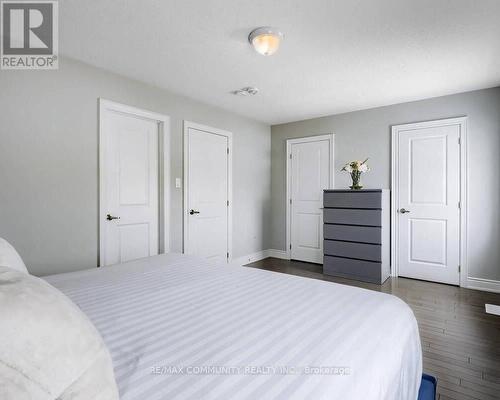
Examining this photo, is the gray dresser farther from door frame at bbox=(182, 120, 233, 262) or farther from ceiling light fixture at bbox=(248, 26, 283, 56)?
ceiling light fixture at bbox=(248, 26, 283, 56)

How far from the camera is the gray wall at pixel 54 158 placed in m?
2.22

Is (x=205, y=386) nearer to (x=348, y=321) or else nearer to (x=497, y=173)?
(x=348, y=321)

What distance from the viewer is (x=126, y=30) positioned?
214cm

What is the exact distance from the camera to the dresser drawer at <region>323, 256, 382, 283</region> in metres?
3.59

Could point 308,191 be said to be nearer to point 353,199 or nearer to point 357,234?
point 353,199

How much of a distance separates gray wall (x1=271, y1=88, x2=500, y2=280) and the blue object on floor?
2.55 m

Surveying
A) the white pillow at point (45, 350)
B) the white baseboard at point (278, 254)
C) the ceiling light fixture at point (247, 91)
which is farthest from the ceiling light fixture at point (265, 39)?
the white baseboard at point (278, 254)

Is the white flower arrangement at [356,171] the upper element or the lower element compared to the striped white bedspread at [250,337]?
upper

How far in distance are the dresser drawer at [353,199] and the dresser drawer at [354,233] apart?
11.5 inches

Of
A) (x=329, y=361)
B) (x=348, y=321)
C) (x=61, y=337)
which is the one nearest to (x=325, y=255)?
(x=348, y=321)

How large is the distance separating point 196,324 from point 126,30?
2.20 m

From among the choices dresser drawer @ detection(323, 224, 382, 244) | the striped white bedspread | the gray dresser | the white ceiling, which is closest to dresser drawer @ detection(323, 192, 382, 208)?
the gray dresser

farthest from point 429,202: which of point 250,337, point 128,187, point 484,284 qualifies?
point 128,187

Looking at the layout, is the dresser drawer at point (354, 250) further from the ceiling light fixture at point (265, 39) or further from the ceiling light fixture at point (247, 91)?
the ceiling light fixture at point (265, 39)
